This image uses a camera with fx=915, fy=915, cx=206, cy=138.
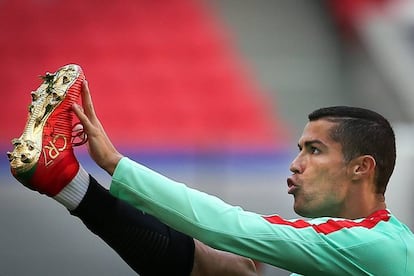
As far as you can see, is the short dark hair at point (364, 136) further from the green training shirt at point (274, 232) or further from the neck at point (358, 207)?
the green training shirt at point (274, 232)

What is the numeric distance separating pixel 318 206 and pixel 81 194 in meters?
0.64

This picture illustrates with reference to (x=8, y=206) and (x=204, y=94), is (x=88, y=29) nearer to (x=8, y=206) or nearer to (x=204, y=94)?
(x=204, y=94)

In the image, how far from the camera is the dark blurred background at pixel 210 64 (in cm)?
683

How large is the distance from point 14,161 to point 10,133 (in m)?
4.61

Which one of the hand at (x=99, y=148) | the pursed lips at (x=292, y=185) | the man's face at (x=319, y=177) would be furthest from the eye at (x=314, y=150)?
the hand at (x=99, y=148)

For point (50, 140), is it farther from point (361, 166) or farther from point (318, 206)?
point (361, 166)

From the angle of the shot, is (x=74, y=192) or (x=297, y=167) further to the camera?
(x=297, y=167)

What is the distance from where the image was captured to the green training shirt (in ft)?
7.02

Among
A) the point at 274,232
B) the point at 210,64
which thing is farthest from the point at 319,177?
the point at 210,64

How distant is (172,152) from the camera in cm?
640

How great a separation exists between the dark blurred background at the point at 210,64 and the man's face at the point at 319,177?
363cm

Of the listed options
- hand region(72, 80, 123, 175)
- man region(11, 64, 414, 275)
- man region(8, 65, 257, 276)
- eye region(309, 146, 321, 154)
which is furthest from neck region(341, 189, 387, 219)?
hand region(72, 80, 123, 175)

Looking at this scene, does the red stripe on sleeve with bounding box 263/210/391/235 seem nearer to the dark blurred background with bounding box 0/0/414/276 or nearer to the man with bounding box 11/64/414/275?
the man with bounding box 11/64/414/275

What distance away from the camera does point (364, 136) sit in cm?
251
